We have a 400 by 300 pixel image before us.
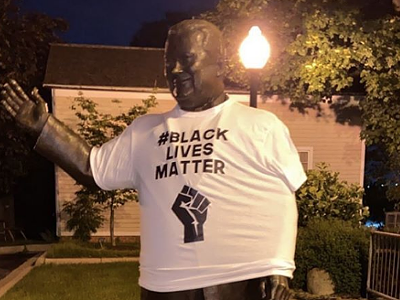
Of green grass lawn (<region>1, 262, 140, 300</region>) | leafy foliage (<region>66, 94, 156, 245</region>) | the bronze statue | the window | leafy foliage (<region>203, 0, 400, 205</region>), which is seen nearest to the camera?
the bronze statue

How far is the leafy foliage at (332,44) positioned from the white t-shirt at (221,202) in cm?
649

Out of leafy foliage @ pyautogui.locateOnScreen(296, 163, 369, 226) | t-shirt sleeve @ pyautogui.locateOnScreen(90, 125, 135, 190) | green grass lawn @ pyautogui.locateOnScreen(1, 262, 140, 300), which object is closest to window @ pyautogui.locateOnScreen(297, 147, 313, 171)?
leafy foliage @ pyautogui.locateOnScreen(296, 163, 369, 226)

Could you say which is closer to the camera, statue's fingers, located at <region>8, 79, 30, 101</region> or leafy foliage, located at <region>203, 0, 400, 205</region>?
statue's fingers, located at <region>8, 79, 30, 101</region>

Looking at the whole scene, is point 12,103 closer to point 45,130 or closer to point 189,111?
point 45,130

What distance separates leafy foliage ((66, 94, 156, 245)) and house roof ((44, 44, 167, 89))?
0.59 metres

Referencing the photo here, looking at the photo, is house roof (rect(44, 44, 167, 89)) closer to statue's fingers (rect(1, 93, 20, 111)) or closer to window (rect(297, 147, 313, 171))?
window (rect(297, 147, 313, 171))

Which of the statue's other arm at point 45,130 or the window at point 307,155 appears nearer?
the statue's other arm at point 45,130

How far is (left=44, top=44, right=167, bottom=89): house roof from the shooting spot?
11.9 meters

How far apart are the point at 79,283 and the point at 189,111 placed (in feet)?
20.5

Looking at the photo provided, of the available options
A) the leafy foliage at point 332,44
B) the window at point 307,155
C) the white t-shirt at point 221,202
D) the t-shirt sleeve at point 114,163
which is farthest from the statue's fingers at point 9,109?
the window at point 307,155

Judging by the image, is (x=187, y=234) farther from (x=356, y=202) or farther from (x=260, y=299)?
(x=356, y=202)

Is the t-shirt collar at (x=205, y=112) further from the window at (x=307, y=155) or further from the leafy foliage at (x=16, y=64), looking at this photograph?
the leafy foliage at (x=16, y=64)

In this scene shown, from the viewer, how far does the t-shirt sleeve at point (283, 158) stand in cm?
225

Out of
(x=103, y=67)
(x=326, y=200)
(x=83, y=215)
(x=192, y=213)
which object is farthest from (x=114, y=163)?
(x=103, y=67)
